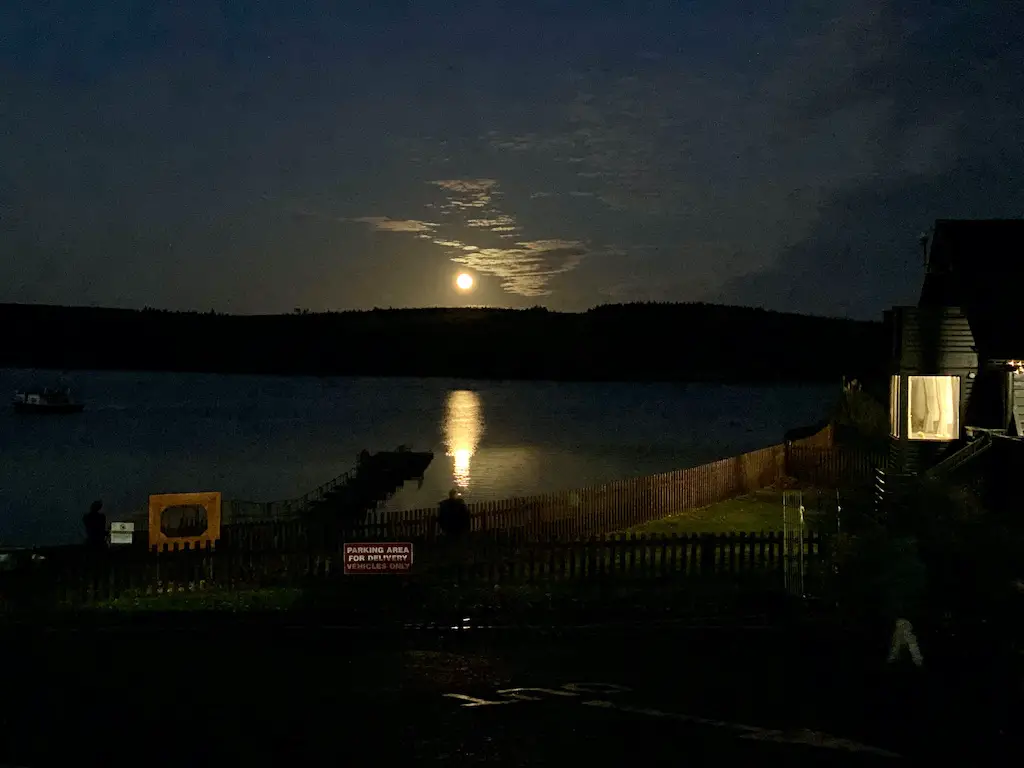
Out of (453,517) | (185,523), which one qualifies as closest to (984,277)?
(453,517)

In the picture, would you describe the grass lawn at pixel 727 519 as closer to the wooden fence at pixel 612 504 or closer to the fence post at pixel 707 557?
the wooden fence at pixel 612 504

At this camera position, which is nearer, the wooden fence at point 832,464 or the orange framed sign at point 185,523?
the orange framed sign at point 185,523

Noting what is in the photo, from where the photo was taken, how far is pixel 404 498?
170 ft

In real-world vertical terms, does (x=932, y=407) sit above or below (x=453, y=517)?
above

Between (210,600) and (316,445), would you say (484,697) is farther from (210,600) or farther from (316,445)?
(316,445)

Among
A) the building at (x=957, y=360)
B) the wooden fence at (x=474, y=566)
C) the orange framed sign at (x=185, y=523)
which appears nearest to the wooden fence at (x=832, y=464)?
the building at (x=957, y=360)

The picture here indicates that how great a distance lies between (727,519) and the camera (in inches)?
1105

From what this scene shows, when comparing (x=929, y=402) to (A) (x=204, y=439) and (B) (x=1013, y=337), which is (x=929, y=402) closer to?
(B) (x=1013, y=337)

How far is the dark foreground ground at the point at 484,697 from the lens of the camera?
376 inches

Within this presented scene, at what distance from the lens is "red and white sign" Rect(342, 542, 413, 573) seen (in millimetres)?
16125

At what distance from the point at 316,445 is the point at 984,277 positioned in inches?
2795

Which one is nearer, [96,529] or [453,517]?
[453,517]

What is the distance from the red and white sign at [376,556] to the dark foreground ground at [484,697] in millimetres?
1779

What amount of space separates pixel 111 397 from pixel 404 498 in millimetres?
136301
